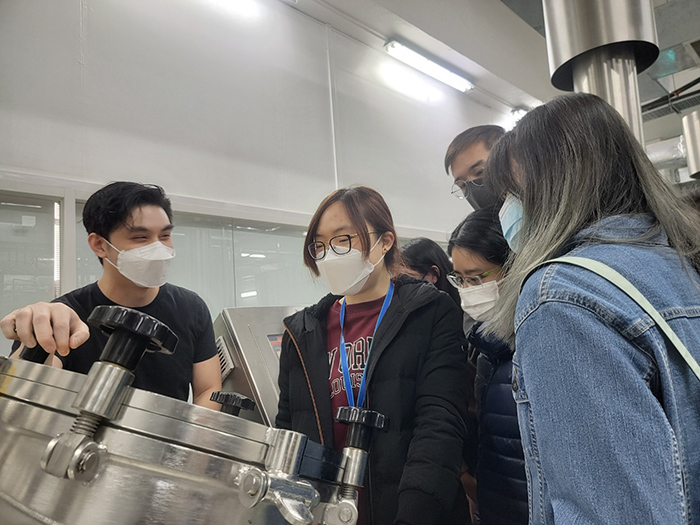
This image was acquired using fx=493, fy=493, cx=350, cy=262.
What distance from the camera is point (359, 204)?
4.07 feet

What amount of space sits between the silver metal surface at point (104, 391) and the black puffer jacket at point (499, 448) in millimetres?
730

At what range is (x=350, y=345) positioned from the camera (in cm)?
111

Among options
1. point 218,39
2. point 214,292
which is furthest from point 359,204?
point 218,39

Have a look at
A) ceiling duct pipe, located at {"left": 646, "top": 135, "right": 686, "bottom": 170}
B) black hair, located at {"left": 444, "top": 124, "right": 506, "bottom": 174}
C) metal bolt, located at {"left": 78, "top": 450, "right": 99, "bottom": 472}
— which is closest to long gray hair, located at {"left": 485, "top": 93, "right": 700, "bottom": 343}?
metal bolt, located at {"left": 78, "top": 450, "right": 99, "bottom": 472}

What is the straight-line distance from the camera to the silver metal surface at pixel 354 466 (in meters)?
0.57

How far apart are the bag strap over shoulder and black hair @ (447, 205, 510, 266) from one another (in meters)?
0.70

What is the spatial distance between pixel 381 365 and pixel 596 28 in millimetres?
1170

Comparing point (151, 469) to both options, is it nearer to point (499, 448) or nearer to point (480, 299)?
point (499, 448)

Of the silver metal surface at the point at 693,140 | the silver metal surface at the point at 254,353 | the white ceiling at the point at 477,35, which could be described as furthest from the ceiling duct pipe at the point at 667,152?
the silver metal surface at the point at 254,353

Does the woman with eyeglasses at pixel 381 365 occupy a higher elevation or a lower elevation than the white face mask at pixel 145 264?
lower

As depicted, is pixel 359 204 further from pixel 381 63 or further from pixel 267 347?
pixel 381 63

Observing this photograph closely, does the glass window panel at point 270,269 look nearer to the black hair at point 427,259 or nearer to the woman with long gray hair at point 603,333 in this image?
the black hair at point 427,259

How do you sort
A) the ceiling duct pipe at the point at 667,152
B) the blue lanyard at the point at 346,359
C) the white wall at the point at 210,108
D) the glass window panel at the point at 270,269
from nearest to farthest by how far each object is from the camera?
1. the blue lanyard at the point at 346,359
2. the white wall at the point at 210,108
3. the glass window panel at the point at 270,269
4. the ceiling duct pipe at the point at 667,152

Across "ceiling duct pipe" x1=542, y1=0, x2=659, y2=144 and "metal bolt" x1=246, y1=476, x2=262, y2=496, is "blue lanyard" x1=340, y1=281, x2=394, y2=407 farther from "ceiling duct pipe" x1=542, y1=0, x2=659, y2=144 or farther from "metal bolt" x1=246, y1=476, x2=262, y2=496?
"ceiling duct pipe" x1=542, y1=0, x2=659, y2=144
